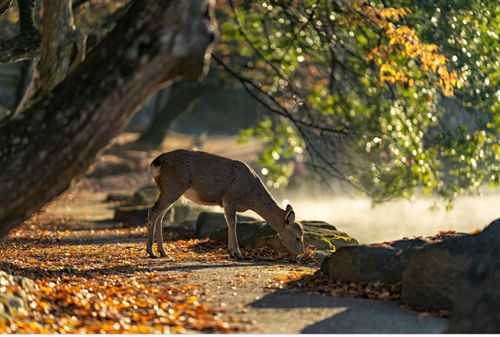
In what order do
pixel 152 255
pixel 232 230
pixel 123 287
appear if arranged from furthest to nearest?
pixel 232 230 < pixel 152 255 < pixel 123 287

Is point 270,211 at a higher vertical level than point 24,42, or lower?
lower

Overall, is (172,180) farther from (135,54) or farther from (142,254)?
(135,54)

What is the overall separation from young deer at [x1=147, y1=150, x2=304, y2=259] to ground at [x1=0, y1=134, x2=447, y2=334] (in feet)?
1.25

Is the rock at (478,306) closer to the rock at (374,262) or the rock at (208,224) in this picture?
the rock at (374,262)

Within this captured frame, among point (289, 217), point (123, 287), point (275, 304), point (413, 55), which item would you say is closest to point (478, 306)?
point (275, 304)

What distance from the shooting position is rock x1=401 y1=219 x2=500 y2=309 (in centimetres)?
812

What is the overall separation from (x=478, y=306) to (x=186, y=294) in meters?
3.30

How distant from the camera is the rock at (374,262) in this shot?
359 inches

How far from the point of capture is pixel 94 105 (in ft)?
24.0

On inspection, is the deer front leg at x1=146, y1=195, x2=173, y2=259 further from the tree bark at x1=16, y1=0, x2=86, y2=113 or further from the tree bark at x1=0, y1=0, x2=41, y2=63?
the tree bark at x1=0, y1=0, x2=41, y2=63

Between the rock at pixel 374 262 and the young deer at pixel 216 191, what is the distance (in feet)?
9.88

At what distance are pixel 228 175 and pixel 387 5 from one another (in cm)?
473

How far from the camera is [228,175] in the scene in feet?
41.0

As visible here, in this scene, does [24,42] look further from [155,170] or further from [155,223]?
[155,223]
